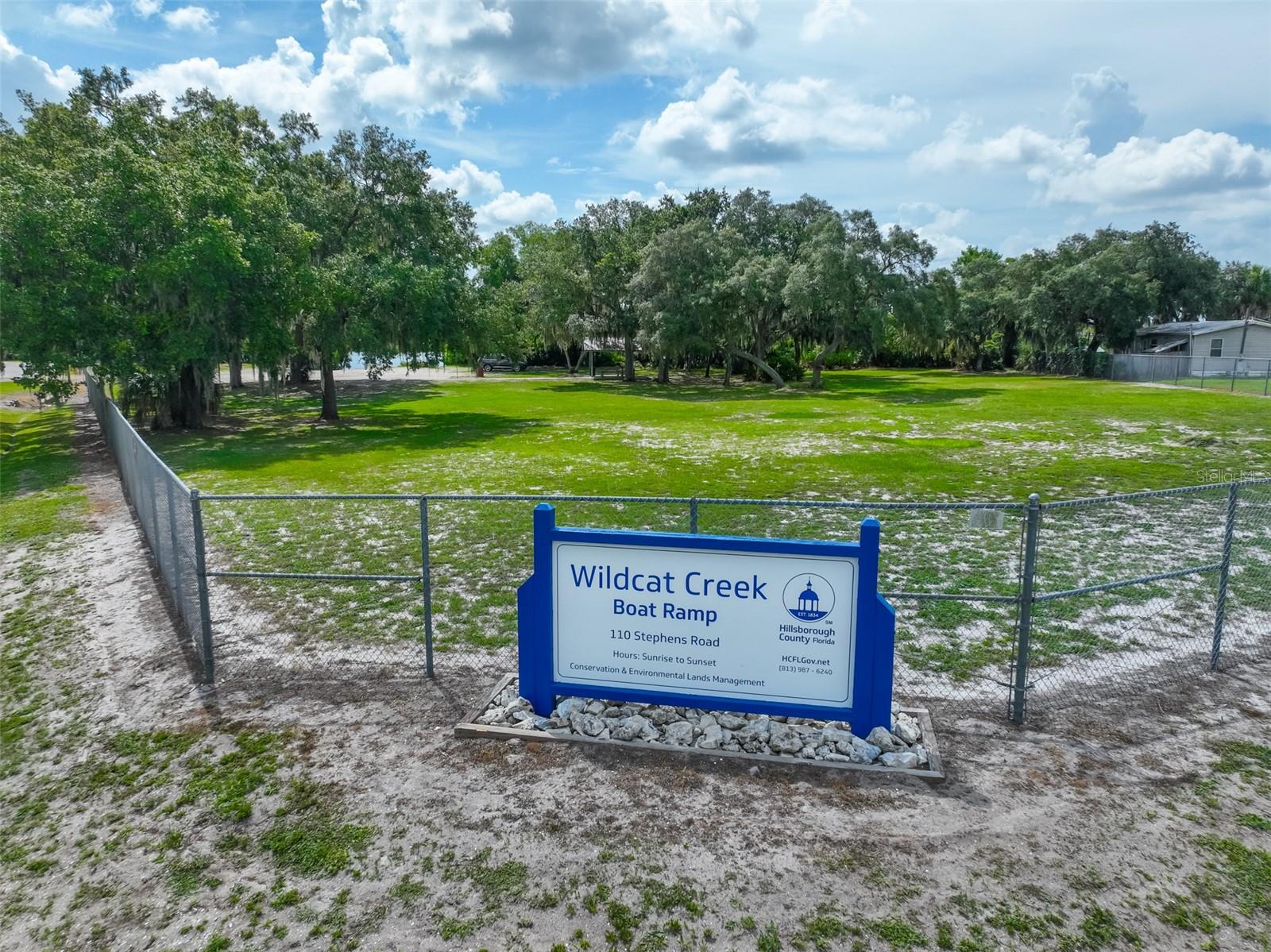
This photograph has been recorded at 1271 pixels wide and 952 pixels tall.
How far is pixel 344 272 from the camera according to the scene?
23906mm

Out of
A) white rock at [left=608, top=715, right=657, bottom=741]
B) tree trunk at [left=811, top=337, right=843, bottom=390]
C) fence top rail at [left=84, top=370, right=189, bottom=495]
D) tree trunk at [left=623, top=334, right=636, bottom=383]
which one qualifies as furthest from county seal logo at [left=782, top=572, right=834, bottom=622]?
tree trunk at [left=623, top=334, right=636, bottom=383]

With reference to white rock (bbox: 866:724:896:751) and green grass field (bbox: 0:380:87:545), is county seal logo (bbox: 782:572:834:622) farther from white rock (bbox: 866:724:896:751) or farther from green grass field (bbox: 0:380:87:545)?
green grass field (bbox: 0:380:87:545)

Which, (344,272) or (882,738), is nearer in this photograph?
(882,738)

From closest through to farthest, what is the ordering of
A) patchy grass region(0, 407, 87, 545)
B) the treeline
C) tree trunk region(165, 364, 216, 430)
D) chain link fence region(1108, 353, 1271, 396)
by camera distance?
patchy grass region(0, 407, 87, 545)
the treeline
tree trunk region(165, 364, 216, 430)
chain link fence region(1108, 353, 1271, 396)

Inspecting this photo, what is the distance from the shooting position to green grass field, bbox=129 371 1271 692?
756cm

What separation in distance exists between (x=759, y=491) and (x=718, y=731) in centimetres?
866

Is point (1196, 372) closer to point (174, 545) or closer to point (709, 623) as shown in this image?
point (709, 623)

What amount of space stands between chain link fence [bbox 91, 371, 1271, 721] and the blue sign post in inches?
18.5

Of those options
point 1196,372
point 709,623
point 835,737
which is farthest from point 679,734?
point 1196,372

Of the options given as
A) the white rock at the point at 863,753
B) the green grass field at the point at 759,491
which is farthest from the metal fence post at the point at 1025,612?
the white rock at the point at 863,753

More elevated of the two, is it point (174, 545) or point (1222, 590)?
point (174, 545)

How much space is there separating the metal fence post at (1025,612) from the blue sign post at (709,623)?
3.23ft

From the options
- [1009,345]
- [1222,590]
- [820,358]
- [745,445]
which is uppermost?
[1009,345]

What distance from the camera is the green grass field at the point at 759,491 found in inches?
298
